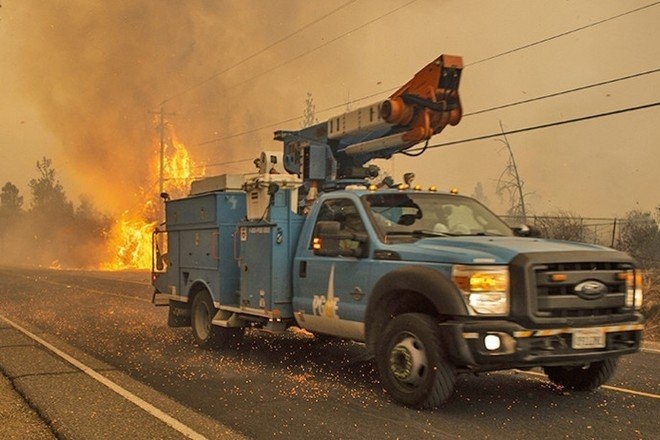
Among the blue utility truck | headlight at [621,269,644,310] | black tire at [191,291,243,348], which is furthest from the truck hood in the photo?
black tire at [191,291,243,348]

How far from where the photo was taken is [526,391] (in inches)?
266

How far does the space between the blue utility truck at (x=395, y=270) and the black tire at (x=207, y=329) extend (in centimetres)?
2

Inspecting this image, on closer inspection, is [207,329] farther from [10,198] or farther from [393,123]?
[10,198]

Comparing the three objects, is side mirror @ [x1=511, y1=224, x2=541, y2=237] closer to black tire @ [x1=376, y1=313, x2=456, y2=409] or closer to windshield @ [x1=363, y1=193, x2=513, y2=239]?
windshield @ [x1=363, y1=193, x2=513, y2=239]

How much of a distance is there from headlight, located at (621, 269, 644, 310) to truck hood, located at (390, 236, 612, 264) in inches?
11.5

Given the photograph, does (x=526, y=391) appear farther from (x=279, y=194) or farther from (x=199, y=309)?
(x=199, y=309)

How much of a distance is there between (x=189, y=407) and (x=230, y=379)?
4.37 ft

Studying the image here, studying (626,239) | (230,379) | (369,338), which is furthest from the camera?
(626,239)

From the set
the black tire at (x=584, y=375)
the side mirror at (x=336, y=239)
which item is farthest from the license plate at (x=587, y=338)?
the side mirror at (x=336, y=239)

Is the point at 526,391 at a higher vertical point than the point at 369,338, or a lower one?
lower

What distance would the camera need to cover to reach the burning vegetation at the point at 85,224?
51.5 m

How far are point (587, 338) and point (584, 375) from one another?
4.11ft

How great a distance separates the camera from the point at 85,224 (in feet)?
287

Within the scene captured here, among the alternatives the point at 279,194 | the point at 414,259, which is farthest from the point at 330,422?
the point at 279,194
